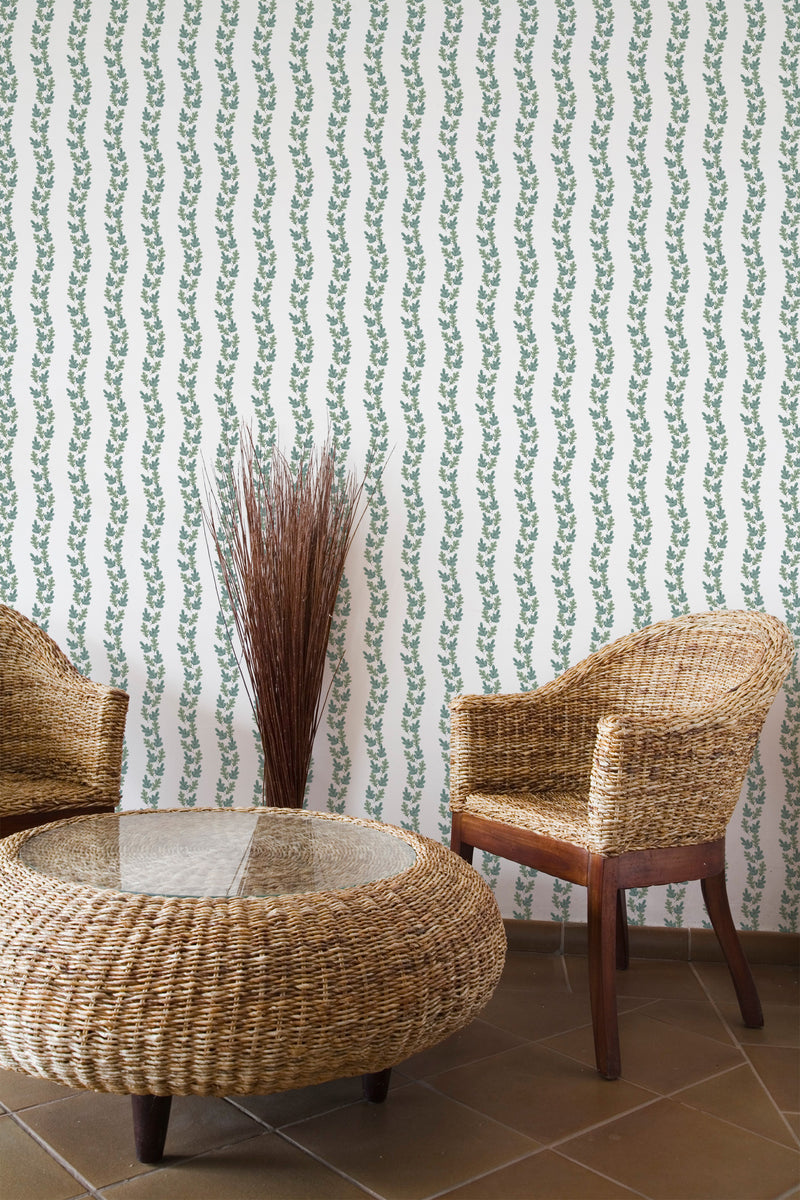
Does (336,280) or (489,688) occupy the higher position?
(336,280)

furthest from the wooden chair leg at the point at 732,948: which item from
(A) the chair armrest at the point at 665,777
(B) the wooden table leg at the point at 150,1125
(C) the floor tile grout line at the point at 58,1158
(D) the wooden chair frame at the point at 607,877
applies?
(C) the floor tile grout line at the point at 58,1158

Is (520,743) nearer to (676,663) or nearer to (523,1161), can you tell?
(676,663)

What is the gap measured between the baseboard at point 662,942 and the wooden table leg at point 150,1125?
1.34 meters

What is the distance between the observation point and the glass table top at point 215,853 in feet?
4.88

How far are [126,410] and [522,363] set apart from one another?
1.20 meters

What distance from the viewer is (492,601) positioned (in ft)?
9.19

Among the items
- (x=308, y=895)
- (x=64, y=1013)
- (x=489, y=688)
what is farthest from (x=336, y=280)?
(x=64, y=1013)

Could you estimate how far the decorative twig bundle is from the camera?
8.57 feet

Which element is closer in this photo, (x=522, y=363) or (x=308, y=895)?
(x=308, y=895)

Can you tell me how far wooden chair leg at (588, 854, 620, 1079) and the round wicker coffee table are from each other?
16.6 inches

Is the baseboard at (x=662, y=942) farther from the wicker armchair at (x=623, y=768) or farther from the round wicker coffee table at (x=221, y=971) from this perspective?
the round wicker coffee table at (x=221, y=971)

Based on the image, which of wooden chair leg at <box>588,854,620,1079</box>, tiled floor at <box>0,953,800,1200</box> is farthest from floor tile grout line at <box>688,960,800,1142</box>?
wooden chair leg at <box>588,854,620,1079</box>

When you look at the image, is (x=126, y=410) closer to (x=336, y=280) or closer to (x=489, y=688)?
(x=336, y=280)

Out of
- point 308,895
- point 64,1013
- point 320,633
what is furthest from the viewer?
point 320,633
